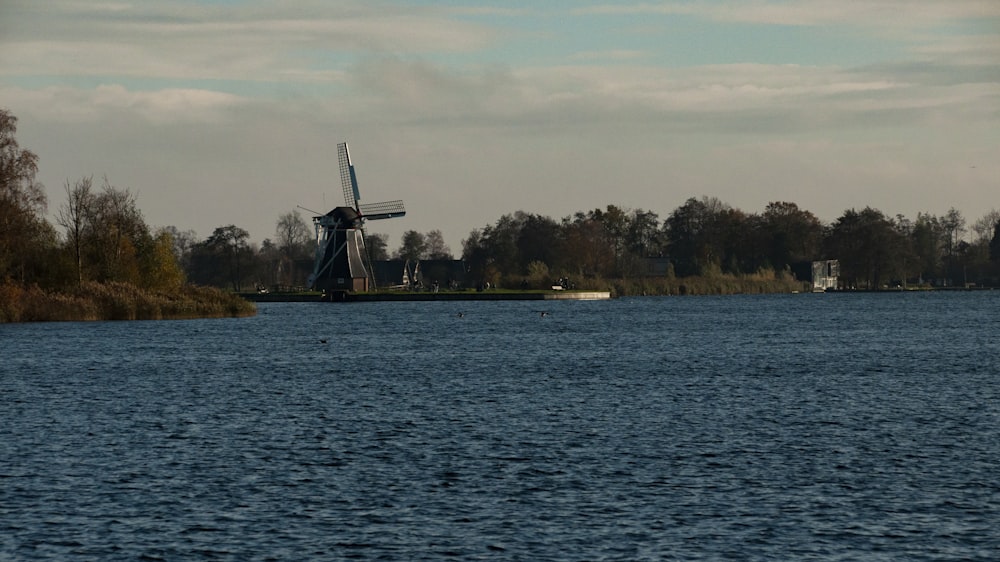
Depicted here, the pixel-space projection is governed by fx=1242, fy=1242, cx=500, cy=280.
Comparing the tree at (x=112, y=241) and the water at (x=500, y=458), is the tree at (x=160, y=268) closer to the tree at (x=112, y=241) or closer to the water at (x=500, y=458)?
the tree at (x=112, y=241)

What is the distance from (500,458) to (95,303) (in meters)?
87.5

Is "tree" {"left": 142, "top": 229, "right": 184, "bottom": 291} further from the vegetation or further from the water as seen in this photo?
the water

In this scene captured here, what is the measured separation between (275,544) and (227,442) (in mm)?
15666

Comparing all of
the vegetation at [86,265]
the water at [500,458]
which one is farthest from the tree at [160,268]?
the water at [500,458]

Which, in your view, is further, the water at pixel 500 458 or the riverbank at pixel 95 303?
the riverbank at pixel 95 303

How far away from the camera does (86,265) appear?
124m

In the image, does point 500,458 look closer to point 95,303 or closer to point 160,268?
point 95,303

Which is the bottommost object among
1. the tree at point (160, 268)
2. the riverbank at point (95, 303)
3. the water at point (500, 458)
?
the water at point (500, 458)

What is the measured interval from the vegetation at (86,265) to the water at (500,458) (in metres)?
31.2

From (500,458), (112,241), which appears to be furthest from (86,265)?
(500,458)

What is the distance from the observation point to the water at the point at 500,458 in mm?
26188

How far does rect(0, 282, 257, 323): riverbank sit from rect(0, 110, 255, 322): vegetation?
0.09 m

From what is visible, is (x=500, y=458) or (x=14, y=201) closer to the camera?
(x=500, y=458)

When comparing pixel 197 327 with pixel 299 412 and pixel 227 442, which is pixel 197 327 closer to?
pixel 299 412
